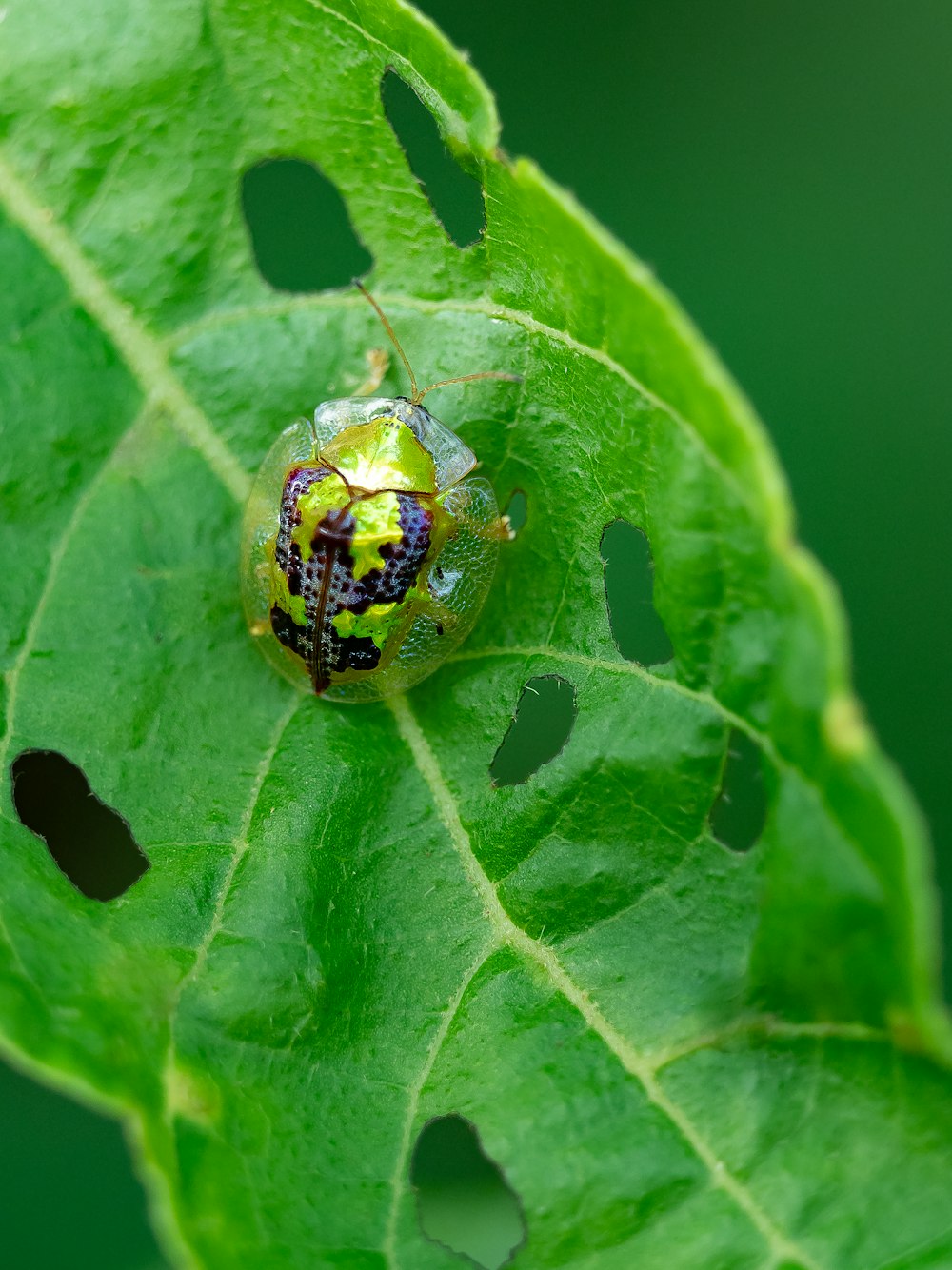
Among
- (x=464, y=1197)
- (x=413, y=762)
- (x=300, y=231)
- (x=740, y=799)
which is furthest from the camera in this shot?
(x=300, y=231)

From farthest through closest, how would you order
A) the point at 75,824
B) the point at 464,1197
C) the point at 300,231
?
the point at 300,231
the point at 464,1197
the point at 75,824

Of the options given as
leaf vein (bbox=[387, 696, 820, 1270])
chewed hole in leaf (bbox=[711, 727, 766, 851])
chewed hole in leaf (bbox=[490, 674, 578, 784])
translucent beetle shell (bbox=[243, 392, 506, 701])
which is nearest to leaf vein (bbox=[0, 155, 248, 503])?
translucent beetle shell (bbox=[243, 392, 506, 701])

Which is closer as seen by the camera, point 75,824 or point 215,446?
point 75,824

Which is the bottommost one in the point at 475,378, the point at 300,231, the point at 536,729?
the point at 536,729

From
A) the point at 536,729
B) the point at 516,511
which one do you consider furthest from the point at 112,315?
the point at 536,729

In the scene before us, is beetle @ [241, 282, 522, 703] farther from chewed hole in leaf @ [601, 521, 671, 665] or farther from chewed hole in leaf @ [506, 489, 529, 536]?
chewed hole in leaf @ [601, 521, 671, 665]

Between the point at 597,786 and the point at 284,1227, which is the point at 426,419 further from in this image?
the point at 284,1227

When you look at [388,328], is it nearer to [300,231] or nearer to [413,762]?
[300,231]
